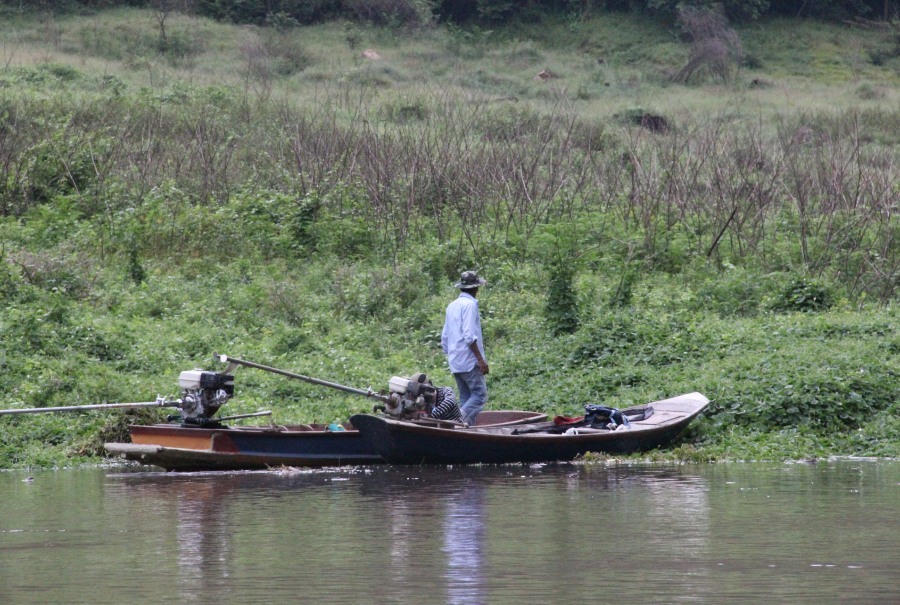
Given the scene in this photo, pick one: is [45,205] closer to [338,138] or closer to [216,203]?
[216,203]

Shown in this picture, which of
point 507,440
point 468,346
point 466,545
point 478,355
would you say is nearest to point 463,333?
point 468,346

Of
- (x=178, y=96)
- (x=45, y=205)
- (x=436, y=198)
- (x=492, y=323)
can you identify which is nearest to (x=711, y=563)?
(x=492, y=323)

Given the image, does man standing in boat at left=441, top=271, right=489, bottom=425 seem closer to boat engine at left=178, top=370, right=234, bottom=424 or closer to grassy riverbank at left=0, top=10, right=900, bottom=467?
grassy riverbank at left=0, top=10, right=900, bottom=467

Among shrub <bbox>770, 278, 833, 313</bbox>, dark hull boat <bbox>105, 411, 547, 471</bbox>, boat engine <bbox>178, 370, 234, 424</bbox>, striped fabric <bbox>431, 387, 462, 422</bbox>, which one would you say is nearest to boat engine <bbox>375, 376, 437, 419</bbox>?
striped fabric <bbox>431, 387, 462, 422</bbox>

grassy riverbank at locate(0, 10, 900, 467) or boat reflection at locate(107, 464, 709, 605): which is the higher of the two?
grassy riverbank at locate(0, 10, 900, 467)

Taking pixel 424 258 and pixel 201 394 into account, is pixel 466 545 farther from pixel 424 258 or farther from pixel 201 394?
pixel 424 258

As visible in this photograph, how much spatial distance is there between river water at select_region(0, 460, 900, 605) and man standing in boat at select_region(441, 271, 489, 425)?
95 centimetres

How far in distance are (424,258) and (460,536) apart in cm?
1095

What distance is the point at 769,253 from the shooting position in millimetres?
19547

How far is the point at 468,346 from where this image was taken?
12250 millimetres

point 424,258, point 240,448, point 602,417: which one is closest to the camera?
point 240,448

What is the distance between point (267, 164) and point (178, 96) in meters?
5.65

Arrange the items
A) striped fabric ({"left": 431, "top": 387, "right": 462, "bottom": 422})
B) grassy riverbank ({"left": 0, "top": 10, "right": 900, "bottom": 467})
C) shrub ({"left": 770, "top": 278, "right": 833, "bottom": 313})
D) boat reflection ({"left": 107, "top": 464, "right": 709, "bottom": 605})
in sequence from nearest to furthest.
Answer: boat reflection ({"left": 107, "top": 464, "right": 709, "bottom": 605}), striped fabric ({"left": 431, "top": 387, "right": 462, "bottom": 422}), grassy riverbank ({"left": 0, "top": 10, "right": 900, "bottom": 467}), shrub ({"left": 770, "top": 278, "right": 833, "bottom": 313})

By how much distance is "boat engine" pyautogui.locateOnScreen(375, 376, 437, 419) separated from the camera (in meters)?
11.9
